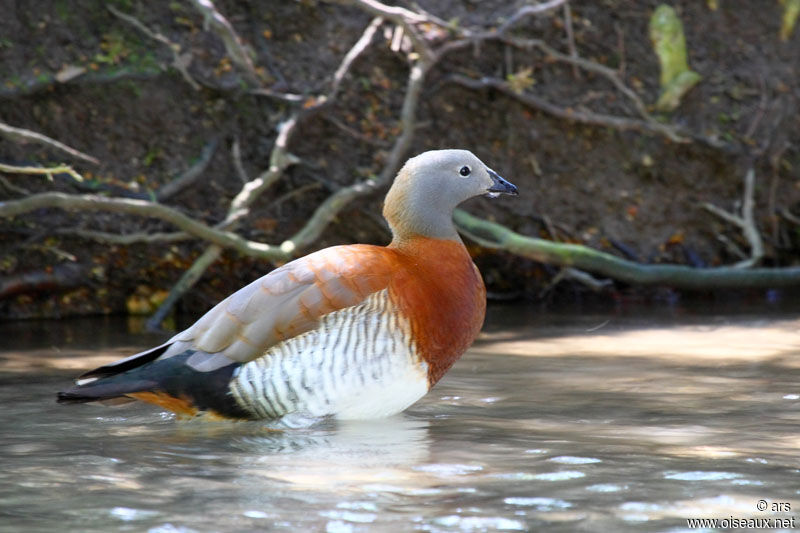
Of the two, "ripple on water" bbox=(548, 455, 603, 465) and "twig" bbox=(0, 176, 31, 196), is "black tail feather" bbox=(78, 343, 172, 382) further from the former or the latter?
"twig" bbox=(0, 176, 31, 196)

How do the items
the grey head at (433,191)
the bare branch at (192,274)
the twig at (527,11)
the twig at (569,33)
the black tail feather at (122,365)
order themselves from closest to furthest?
the black tail feather at (122,365) < the grey head at (433,191) < the bare branch at (192,274) < the twig at (527,11) < the twig at (569,33)

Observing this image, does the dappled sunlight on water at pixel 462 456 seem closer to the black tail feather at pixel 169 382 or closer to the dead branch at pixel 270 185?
the black tail feather at pixel 169 382

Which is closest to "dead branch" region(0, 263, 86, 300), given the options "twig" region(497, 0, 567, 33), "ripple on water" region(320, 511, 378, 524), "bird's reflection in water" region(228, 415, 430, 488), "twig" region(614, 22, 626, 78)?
"twig" region(497, 0, 567, 33)

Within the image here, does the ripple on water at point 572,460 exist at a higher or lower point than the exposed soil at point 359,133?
lower

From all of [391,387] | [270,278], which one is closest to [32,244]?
[270,278]

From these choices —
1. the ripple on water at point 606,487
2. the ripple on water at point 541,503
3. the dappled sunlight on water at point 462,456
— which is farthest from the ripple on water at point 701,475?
the ripple on water at point 541,503

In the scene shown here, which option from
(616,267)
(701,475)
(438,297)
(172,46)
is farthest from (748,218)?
(701,475)

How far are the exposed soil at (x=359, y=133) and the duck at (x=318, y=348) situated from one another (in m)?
3.54

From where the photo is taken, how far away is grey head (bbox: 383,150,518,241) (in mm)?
4844

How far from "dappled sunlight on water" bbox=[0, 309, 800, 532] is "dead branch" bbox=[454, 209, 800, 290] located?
85.9 inches

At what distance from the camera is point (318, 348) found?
444 cm

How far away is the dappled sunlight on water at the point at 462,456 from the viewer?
3.25 m

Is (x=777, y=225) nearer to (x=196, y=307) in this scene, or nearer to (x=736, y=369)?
(x=736, y=369)

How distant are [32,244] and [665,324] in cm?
468
